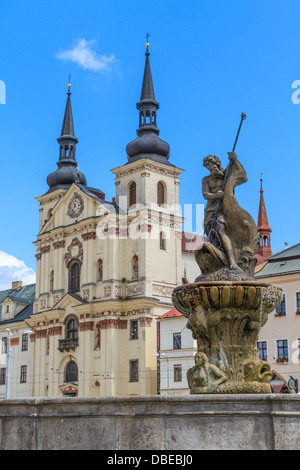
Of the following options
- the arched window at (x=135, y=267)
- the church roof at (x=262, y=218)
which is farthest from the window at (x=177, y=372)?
the church roof at (x=262, y=218)

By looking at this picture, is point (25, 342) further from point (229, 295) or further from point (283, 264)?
point (229, 295)

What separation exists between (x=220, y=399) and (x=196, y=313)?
336 centimetres

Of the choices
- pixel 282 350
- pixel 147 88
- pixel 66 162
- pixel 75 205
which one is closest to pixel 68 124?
pixel 66 162

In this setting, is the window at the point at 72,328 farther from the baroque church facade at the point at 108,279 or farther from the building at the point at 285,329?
the building at the point at 285,329

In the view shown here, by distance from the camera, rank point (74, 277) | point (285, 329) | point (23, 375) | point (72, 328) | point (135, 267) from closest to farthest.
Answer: point (285, 329) → point (135, 267) → point (72, 328) → point (74, 277) → point (23, 375)

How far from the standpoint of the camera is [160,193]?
5778 centimetres

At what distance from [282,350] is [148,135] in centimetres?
2641

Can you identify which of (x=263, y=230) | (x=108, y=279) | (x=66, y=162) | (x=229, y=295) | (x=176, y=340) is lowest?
(x=229, y=295)

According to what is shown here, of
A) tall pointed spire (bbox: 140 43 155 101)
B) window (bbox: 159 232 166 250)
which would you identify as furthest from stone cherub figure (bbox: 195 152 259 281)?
tall pointed spire (bbox: 140 43 155 101)

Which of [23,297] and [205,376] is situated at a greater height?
[23,297]

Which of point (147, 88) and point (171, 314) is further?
point (147, 88)

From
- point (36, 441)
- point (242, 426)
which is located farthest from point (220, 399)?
point (36, 441)

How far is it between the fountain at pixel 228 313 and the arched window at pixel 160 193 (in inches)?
1758

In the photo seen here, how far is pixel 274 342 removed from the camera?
39.5 metres
